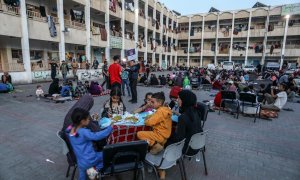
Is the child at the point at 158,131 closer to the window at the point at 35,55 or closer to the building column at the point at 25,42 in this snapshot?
the building column at the point at 25,42

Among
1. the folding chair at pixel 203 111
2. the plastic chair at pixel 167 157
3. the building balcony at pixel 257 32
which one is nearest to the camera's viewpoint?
the plastic chair at pixel 167 157

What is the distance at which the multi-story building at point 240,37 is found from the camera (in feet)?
113

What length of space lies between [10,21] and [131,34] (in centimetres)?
1742

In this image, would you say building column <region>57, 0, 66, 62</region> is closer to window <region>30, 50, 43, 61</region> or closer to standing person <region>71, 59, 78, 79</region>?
standing person <region>71, 59, 78, 79</region>

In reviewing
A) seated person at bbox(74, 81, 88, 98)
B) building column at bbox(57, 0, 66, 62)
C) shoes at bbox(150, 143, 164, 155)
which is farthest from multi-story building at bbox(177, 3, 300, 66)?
shoes at bbox(150, 143, 164, 155)

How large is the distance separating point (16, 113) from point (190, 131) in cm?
658

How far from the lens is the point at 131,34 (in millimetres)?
28641

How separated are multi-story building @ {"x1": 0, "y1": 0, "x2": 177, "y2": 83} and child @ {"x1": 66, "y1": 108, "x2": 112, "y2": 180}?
572 inches

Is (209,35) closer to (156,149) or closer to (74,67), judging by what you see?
(74,67)

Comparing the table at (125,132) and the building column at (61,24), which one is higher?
the building column at (61,24)

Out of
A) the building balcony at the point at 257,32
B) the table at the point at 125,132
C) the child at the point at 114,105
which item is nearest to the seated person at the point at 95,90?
the child at the point at 114,105

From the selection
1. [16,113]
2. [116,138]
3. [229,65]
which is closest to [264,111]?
[116,138]

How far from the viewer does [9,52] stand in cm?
1479

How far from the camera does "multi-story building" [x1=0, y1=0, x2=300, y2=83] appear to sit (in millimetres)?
14617
